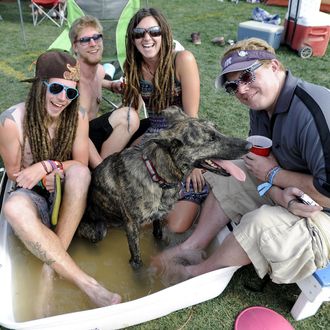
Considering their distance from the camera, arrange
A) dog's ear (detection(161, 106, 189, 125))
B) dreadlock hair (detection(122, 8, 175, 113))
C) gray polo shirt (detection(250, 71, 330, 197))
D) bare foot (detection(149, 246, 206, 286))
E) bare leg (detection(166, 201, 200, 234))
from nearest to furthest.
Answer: gray polo shirt (detection(250, 71, 330, 197))
dog's ear (detection(161, 106, 189, 125))
bare foot (detection(149, 246, 206, 286))
dreadlock hair (detection(122, 8, 175, 113))
bare leg (detection(166, 201, 200, 234))

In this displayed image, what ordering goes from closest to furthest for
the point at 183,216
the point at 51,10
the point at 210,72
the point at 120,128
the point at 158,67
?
the point at 158,67 → the point at 183,216 → the point at 120,128 → the point at 210,72 → the point at 51,10

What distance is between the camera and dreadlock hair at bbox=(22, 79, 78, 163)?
8.47 ft

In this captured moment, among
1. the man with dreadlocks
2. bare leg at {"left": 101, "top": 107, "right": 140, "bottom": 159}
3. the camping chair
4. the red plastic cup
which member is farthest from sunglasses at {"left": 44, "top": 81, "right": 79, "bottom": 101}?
the camping chair

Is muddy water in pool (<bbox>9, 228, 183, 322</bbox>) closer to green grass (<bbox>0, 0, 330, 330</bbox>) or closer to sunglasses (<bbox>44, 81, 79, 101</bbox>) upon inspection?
green grass (<bbox>0, 0, 330, 330</bbox>)

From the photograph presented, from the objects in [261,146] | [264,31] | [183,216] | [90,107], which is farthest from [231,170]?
[264,31]

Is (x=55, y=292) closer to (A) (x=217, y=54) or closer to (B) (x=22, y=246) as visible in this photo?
(B) (x=22, y=246)

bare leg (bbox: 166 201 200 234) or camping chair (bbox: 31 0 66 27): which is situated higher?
camping chair (bbox: 31 0 66 27)

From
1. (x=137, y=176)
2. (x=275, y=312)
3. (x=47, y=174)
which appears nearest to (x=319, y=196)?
(x=275, y=312)

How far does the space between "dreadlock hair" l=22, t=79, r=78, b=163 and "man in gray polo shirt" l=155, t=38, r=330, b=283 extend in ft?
3.95

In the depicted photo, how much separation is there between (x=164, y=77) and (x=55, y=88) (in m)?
1.10

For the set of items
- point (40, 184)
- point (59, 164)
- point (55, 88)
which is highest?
point (55, 88)

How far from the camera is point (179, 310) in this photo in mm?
2605

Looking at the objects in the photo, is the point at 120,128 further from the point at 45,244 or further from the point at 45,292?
the point at 45,292

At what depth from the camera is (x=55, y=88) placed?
97.3 inches
